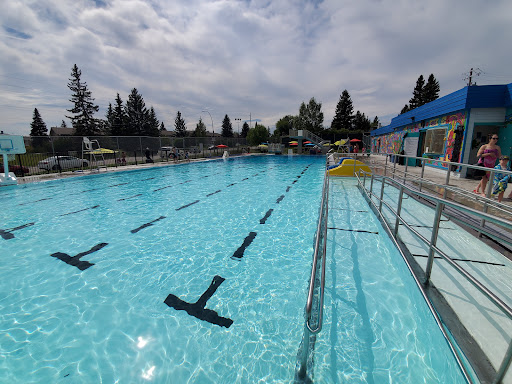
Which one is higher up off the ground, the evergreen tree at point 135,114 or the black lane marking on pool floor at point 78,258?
the evergreen tree at point 135,114

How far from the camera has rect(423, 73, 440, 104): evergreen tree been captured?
45.0 meters

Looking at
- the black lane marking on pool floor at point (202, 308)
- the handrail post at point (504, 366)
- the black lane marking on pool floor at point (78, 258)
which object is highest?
the handrail post at point (504, 366)

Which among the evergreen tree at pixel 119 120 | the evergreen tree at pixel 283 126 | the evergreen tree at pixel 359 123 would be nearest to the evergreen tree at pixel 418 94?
the evergreen tree at pixel 359 123

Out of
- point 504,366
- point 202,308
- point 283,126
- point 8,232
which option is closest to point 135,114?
point 283,126

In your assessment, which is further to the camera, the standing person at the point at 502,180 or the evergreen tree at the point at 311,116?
the evergreen tree at the point at 311,116

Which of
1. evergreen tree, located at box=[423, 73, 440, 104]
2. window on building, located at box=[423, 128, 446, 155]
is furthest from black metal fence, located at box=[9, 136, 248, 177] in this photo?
evergreen tree, located at box=[423, 73, 440, 104]

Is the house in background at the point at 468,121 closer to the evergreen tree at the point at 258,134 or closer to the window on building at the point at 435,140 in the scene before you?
the window on building at the point at 435,140

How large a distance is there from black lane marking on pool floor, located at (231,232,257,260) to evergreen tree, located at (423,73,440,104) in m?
55.3

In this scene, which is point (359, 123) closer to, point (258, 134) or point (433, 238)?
point (258, 134)

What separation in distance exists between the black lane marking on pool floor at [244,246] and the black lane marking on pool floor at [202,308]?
3.08 ft

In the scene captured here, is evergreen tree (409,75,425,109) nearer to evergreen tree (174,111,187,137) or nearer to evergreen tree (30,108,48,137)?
evergreen tree (174,111,187,137)

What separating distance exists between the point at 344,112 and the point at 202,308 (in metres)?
63.5

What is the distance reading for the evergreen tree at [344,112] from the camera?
190 ft

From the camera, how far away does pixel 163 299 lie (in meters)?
3.24
